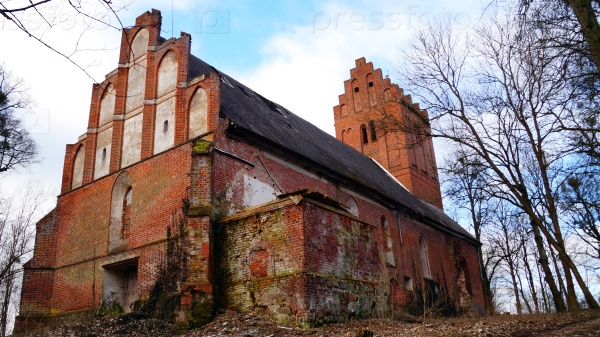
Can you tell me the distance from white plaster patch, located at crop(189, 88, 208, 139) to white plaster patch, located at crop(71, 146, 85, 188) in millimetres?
5340

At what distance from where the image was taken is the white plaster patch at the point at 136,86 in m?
16.9

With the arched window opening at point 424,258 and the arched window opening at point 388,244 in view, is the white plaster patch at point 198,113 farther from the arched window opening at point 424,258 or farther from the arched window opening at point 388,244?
the arched window opening at point 424,258

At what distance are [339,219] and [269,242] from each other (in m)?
2.12

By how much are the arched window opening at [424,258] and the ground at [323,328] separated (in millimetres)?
11227

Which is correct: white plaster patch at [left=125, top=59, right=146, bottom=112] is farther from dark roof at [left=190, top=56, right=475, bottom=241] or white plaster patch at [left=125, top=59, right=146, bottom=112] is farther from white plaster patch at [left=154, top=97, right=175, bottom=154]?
dark roof at [left=190, top=56, right=475, bottom=241]

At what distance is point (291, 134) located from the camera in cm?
2031

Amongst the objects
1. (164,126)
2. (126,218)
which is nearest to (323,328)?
(126,218)

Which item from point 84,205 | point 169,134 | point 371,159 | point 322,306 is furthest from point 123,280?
point 371,159

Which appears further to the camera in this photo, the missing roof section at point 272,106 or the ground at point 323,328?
the missing roof section at point 272,106

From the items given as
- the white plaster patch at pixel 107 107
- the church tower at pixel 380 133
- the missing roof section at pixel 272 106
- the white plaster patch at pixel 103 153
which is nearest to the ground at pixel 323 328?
the white plaster patch at pixel 103 153

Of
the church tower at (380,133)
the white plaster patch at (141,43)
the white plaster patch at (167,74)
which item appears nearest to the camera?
the white plaster patch at (167,74)

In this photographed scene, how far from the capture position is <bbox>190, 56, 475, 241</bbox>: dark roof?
16.9 metres

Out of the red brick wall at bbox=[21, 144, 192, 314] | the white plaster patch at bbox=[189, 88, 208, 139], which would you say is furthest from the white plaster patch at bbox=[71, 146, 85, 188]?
the white plaster patch at bbox=[189, 88, 208, 139]

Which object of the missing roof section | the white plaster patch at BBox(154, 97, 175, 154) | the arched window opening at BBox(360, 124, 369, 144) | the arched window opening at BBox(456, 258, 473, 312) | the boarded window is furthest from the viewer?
the arched window opening at BBox(360, 124, 369, 144)
